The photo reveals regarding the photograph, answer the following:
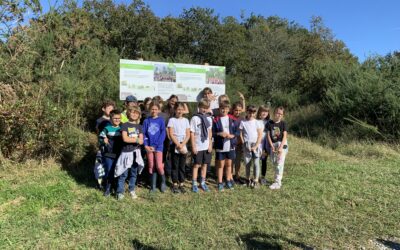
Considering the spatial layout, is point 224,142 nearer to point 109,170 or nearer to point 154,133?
point 154,133

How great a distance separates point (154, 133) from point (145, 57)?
10.4 m

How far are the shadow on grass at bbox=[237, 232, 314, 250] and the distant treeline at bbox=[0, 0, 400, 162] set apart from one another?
14.1 feet

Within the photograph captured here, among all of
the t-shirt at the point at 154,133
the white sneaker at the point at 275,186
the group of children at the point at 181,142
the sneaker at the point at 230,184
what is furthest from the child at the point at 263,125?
the t-shirt at the point at 154,133

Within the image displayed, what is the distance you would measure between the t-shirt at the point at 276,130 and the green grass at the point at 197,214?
0.93m

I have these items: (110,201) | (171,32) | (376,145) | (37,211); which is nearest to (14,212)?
(37,211)

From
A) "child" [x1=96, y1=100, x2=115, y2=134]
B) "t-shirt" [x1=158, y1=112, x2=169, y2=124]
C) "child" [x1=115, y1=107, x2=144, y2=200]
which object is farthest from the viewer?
"t-shirt" [x1=158, y1=112, x2=169, y2=124]

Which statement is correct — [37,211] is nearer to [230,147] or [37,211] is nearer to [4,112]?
[4,112]

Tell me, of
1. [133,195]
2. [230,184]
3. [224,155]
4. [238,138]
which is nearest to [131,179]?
[133,195]

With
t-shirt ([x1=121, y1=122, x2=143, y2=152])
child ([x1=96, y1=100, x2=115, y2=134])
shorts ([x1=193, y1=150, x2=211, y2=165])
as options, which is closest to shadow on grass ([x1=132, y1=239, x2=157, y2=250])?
t-shirt ([x1=121, y1=122, x2=143, y2=152])

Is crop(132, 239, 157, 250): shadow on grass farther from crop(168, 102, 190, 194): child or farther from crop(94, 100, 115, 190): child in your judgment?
crop(94, 100, 115, 190): child

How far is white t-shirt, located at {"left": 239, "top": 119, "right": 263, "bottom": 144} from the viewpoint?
6566 mm

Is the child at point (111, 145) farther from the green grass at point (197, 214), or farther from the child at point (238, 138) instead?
the child at point (238, 138)

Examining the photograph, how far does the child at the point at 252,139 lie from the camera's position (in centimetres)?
656

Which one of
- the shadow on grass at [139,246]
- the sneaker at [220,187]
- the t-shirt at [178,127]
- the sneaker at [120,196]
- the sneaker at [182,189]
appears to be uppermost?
the t-shirt at [178,127]
